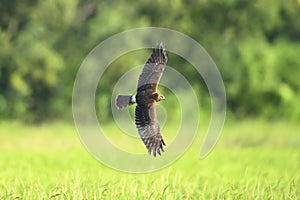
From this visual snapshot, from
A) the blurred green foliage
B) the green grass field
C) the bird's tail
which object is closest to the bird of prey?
the bird's tail

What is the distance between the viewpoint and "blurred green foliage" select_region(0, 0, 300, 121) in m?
19.8

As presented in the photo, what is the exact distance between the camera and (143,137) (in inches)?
254

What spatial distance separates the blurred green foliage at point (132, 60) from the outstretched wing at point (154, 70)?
1214cm

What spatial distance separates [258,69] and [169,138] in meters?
6.77

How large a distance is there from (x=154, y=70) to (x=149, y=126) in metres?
0.50

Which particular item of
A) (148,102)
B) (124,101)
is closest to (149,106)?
(148,102)

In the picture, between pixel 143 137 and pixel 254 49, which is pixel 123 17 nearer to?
pixel 254 49

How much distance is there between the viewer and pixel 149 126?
6.45 metres

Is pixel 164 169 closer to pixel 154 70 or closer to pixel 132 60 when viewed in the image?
pixel 154 70

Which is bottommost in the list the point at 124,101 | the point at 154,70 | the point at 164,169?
the point at 124,101

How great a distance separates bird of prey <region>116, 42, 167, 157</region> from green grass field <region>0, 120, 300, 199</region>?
45 centimetres

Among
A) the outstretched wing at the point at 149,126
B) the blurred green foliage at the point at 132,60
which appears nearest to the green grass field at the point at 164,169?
the outstretched wing at the point at 149,126

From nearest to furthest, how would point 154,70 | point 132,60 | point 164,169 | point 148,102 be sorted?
point 148,102
point 154,70
point 164,169
point 132,60

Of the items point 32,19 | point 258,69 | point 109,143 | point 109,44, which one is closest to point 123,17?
point 109,44
